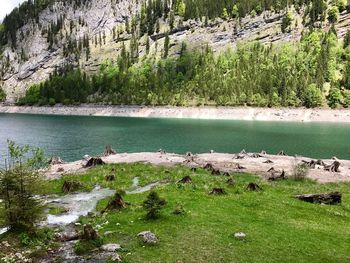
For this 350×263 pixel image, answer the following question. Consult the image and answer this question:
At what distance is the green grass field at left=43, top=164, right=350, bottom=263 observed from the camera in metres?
20.0

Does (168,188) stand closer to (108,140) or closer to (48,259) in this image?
(48,259)

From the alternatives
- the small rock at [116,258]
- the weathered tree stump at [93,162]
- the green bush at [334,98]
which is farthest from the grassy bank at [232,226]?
the green bush at [334,98]

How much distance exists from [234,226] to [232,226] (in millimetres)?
121

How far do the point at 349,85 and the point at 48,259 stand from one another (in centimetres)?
20106

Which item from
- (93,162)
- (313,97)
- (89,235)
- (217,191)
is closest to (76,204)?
(89,235)

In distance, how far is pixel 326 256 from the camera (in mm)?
19812

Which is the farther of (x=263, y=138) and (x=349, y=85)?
(x=349, y=85)

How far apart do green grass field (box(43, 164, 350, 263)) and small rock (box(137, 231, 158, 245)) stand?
0.37 metres

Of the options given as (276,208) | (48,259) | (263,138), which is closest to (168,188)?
(276,208)

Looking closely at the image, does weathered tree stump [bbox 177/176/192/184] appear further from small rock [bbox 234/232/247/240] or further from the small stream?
small rock [bbox 234/232/247/240]

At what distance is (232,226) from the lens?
24516mm

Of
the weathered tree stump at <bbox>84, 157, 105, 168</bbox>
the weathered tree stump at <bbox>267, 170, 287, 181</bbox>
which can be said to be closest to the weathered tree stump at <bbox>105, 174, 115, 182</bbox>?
the weathered tree stump at <bbox>84, 157, 105, 168</bbox>

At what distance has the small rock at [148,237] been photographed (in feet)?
70.2

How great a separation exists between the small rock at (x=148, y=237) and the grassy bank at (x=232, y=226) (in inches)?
14.8
